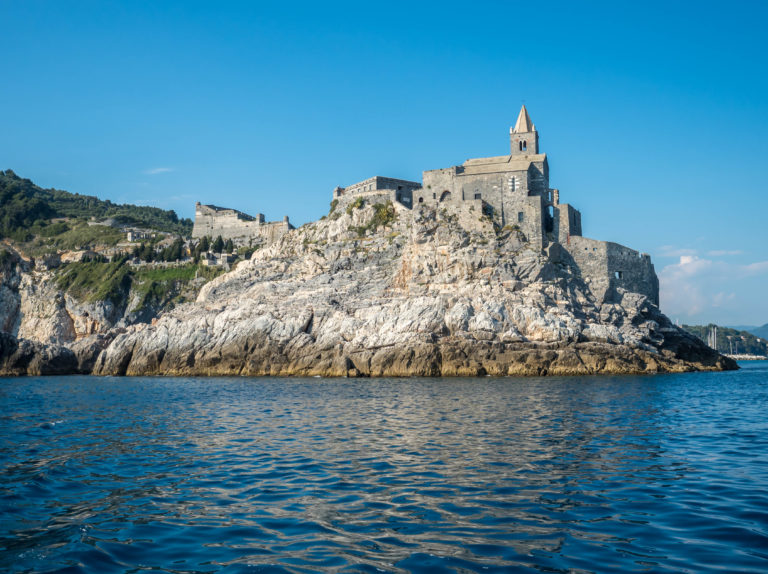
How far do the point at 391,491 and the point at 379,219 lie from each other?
56.3 m

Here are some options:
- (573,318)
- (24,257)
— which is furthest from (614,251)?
(24,257)

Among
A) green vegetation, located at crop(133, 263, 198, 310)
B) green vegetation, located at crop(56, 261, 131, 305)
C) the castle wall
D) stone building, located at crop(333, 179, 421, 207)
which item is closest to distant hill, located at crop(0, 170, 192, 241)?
green vegetation, located at crop(56, 261, 131, 305)

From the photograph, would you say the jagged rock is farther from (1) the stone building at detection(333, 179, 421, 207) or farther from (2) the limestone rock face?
(1) the stone building at detection(333, 179, 421, 207)

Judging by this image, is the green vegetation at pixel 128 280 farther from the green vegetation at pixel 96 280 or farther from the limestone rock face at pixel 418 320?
the limestone rock face at pixel 418 320

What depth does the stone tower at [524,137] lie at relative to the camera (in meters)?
63.0

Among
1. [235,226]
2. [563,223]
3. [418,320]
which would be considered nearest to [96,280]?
[235,226]

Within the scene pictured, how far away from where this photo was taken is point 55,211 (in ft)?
415

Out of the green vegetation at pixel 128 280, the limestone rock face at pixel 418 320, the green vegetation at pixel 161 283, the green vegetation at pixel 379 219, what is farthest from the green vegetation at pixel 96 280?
the green vegetation at pixel 379 219

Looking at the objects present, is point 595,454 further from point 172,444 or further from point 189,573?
point 172,444

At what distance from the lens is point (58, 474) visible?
42.8 feet

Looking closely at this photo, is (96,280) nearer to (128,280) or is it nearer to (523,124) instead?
(128,280)

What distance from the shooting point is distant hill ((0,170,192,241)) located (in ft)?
373

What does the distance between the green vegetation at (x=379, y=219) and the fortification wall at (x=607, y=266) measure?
1947 cm

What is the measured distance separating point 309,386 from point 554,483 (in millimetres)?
26911
